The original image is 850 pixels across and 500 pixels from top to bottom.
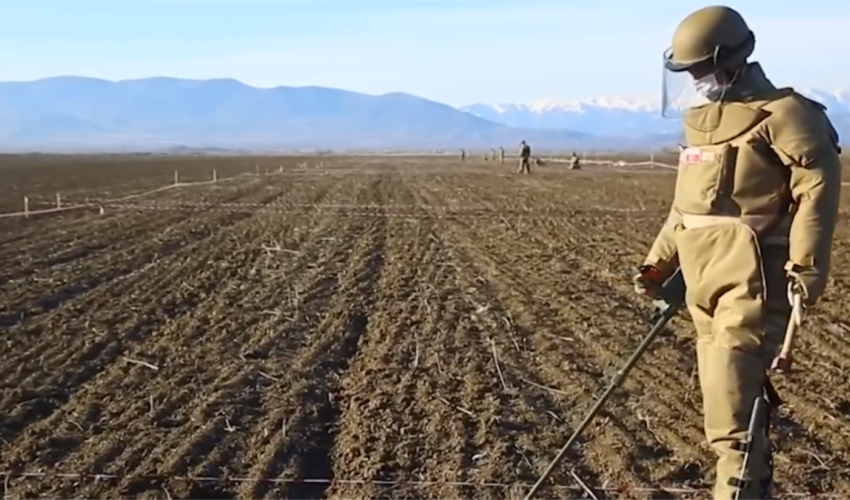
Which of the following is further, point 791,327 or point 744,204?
point 744,204

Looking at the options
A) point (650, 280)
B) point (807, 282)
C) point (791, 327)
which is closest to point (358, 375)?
point (650, 280)

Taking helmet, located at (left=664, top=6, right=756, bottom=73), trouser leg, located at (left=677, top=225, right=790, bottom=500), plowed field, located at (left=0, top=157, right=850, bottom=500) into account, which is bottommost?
plowed field, located at (left=0, top=157, right=850, bottom=500)

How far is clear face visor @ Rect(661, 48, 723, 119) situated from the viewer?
4.47 metres

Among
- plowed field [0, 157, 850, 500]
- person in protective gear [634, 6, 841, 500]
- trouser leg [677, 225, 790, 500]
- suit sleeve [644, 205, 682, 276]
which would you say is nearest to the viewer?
person in protective gear [634, 6, 841, 500]

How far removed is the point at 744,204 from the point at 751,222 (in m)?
0.07

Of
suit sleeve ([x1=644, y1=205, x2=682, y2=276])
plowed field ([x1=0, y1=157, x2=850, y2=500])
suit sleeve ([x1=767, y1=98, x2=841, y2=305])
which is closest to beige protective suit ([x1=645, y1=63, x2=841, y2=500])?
suit sleeve ([x1=767, y1=98, x2=841, y2=305])

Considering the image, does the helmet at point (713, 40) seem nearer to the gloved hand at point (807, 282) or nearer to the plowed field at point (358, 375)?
the gloved hand at point (807, 282)

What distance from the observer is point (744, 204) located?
4.37 metres

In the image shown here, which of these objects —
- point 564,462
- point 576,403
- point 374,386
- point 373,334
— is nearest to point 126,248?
point 373,334

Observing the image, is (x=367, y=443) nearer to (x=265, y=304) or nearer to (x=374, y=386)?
(x=374, y=386)

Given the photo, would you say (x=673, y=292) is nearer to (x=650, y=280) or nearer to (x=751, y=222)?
(x=650, y=280)

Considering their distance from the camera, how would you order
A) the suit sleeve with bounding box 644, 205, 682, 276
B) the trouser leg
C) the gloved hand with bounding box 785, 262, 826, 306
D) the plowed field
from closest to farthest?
the gloved hand with bounding box 785, 262, 826, 306, the trouser leg, the suit sleeve with bounding box 644, 205, 682, 276, the plowed field

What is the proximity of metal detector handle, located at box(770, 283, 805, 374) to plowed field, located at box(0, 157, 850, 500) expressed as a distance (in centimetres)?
167

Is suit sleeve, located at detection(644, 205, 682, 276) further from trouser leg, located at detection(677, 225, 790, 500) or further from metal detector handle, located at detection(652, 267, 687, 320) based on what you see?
trouser leg, located at detection(677, 225, 790, 500)
